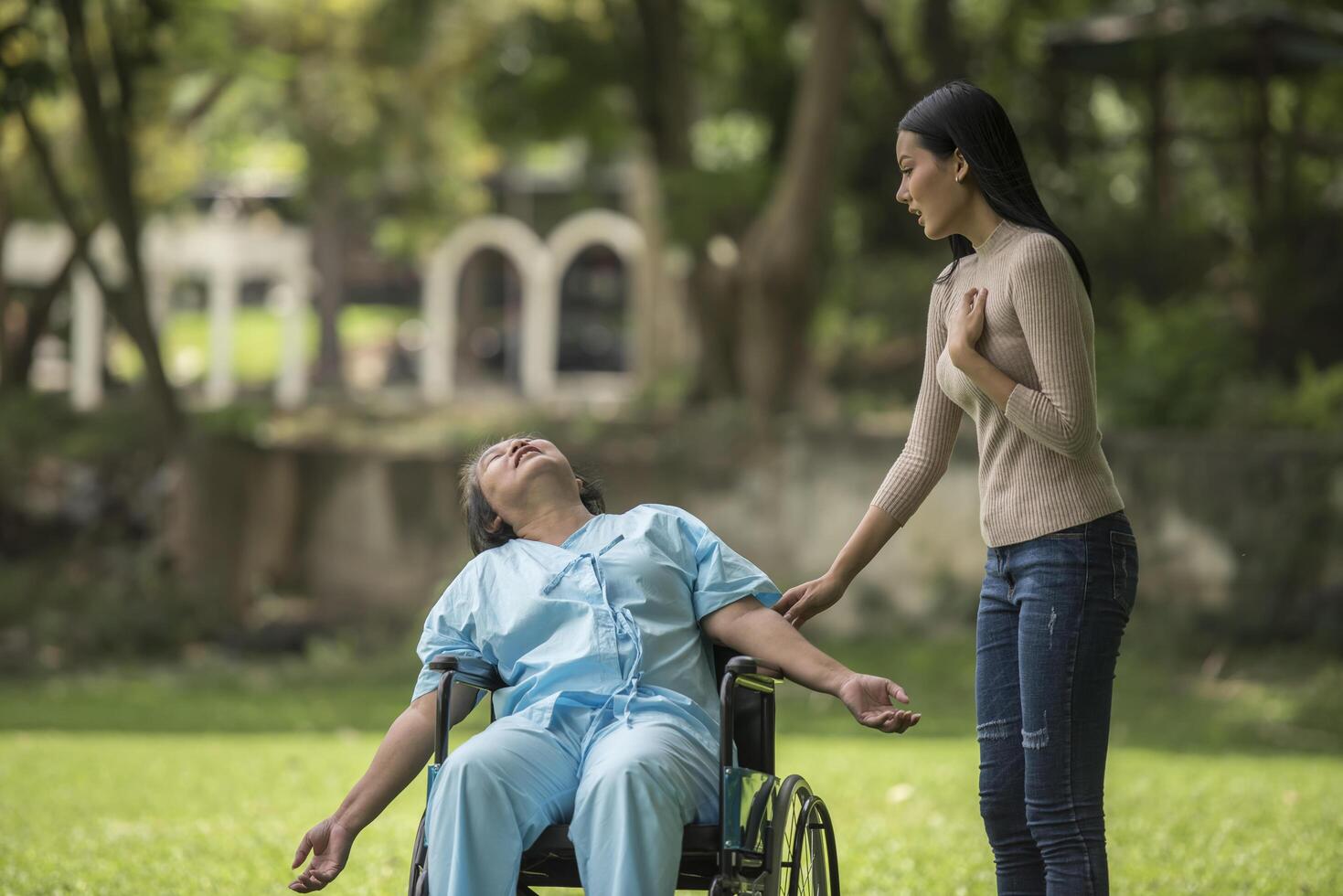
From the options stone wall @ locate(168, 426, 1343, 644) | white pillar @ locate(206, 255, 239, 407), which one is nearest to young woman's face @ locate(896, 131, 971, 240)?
stone wall @ locate(168, 426, 1343, 644)

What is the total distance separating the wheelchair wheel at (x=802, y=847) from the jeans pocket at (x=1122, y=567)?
0.72m

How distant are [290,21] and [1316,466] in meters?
12.4

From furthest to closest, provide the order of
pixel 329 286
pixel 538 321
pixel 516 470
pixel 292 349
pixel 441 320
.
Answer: pixel 538 321, pixel 441 320, pixel 329 286, pixel 292 349, pixel 516 470

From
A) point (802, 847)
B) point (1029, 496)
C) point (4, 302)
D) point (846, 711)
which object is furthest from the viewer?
point (4, 302)

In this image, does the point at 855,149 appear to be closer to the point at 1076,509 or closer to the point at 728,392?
the point at 728,392

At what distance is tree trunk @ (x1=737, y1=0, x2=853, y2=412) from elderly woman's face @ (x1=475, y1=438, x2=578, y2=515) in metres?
10.3

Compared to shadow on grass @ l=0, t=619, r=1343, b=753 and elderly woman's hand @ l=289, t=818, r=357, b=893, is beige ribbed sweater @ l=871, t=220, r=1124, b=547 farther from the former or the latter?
shadow on grass @ l=0, t=619, r=1343, b=753

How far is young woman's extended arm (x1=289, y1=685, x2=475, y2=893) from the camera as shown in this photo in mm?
3545

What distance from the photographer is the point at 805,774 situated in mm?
7926

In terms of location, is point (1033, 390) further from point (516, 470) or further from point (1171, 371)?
point (1171, 371)

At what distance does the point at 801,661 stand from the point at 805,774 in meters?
4.38

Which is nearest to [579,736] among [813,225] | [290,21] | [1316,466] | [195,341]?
[1316,466]

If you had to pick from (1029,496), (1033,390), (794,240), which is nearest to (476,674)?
(1029,496)

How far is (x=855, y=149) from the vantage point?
688 inches
